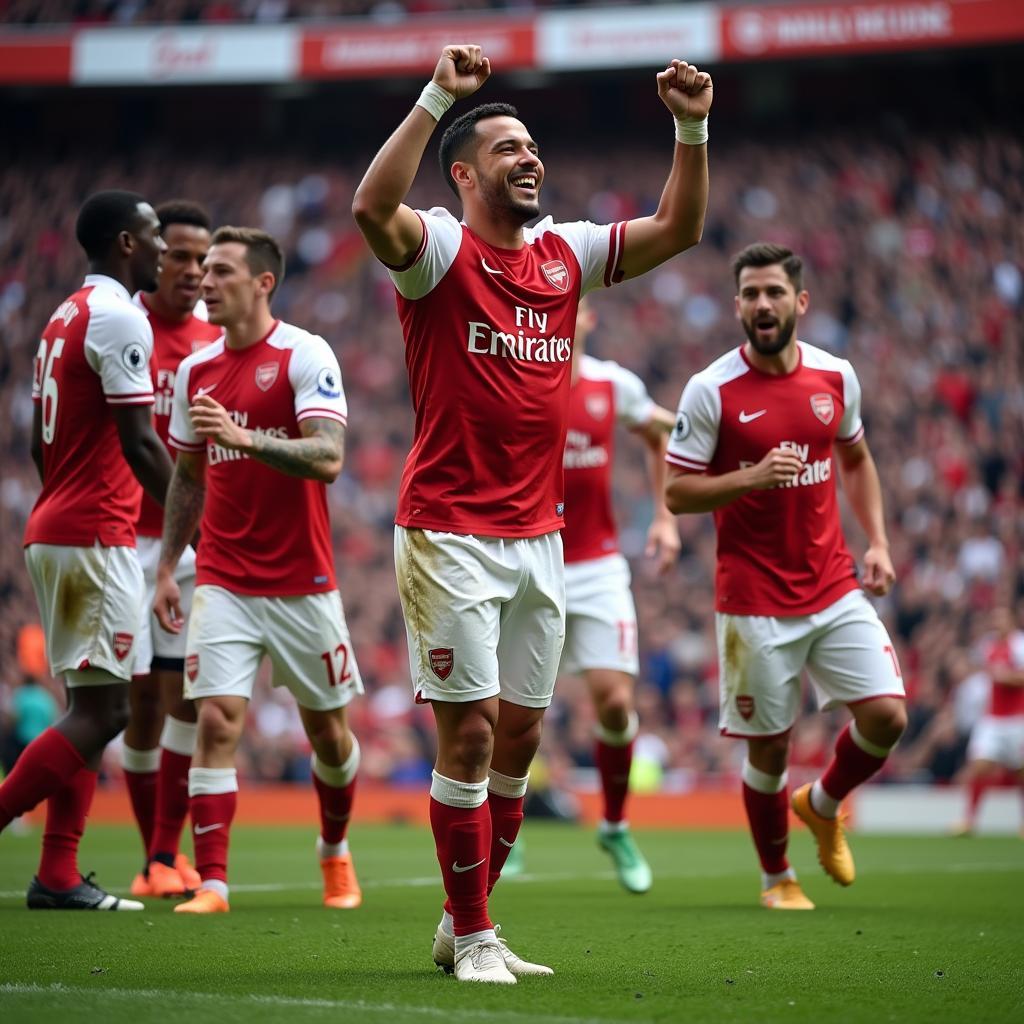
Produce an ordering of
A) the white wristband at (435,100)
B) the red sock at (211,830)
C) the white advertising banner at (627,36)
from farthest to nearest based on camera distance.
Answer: the white advertising banner at (627,36), the red sock at (211,830), the white wristband at (435,100)

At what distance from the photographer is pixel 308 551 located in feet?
21.6

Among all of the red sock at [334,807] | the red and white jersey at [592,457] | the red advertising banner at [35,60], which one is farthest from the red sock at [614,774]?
the red advertising banner at [35,60]

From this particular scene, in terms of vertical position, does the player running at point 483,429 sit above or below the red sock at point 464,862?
above

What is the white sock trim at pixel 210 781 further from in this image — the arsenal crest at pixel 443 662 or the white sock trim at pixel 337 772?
the arsenal crest at pixel 443 662

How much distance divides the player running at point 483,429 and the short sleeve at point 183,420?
213 cm

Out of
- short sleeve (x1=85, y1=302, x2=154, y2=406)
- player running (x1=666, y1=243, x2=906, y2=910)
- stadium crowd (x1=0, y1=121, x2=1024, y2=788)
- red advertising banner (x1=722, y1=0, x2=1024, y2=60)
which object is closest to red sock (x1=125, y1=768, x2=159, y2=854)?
short sleeve (x1=85, y1=302, x2=154, y2=406)

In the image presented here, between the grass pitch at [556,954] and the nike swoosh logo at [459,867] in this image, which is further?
the nike swoosh logo at [459,867]

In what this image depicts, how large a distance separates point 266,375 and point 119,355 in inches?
23.8

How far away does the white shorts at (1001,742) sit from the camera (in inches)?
592

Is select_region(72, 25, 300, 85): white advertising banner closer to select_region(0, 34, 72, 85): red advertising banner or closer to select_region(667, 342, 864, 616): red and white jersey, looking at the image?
select_region(0, 34, 72, 85): red advertising banner

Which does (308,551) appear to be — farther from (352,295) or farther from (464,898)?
(352,295)

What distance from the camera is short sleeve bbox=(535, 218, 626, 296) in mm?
5066

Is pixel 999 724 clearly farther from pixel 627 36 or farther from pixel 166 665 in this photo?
pixel 627 36

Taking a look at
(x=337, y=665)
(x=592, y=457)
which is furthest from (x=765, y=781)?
(x=592, y=457)
